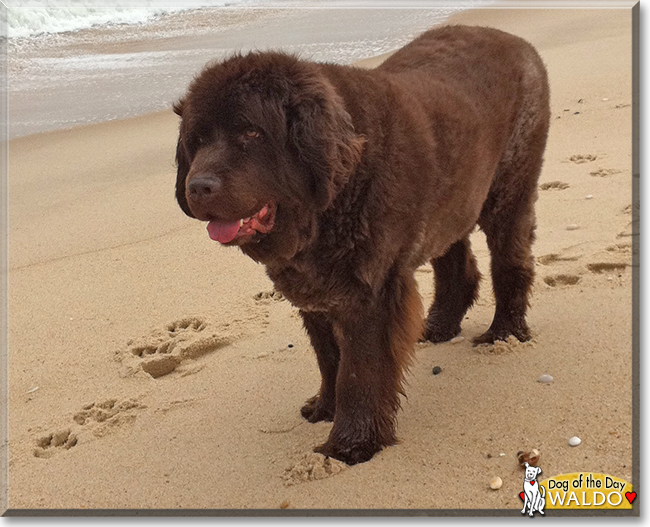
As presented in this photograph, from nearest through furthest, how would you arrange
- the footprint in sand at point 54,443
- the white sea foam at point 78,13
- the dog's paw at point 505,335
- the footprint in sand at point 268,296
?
the footprint in sand at point 54,443, the dog's paw at point 505,335, the footprint in sand at point 268,296, the white sea foam at point 78,13

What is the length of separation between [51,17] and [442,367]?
1411cm

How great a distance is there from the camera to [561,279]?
521 cm

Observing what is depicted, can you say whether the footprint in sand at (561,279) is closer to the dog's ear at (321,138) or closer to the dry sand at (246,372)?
the dry sand at (246,372)

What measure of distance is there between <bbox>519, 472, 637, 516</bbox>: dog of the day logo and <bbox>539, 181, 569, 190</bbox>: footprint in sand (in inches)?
147

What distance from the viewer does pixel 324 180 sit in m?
3.21

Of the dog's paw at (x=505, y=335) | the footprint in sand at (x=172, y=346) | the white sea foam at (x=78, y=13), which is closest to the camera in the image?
the dog's paw at (x=505, y=335)

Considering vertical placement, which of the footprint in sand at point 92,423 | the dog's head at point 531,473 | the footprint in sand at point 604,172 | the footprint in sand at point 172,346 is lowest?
the footprint in sand at point 92,423

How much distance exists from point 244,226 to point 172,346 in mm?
2018

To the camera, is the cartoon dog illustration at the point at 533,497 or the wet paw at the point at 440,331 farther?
the wet paw at the point at 440,331

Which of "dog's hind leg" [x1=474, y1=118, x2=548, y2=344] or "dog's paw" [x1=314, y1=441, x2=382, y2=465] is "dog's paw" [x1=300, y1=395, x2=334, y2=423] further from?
"dog's hind leg" [x1=474, y1=118, x2=548, y2=344]

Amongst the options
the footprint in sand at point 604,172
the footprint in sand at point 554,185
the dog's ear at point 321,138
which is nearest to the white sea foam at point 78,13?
the footprint in sand at point 554,185

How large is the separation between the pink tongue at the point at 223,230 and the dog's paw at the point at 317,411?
131 cm

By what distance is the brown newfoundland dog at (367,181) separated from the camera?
3.17m

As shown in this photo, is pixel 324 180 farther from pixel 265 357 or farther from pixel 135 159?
pixel 135 159
